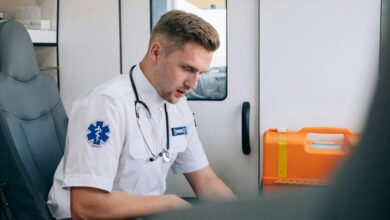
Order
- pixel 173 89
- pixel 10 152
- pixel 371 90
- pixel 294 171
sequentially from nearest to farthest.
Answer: pixel 371 90, pixel 10 152, pixel 173 89, pixel 294 171

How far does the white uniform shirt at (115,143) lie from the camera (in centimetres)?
142

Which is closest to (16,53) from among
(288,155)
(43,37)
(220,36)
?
(43,37)

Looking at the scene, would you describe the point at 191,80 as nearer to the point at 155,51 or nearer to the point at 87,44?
the point at 155,51

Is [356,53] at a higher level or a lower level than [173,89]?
higher

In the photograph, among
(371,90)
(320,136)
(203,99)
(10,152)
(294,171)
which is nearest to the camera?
(371,90)

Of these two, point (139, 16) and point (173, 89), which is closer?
point (173, 89)

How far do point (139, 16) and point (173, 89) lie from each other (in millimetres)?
812

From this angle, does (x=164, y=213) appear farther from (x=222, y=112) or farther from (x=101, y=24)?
(x=101, y=24)

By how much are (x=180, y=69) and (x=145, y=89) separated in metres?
0.14

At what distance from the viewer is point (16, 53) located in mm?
1699

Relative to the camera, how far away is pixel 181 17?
5.08ft

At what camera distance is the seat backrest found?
149cm

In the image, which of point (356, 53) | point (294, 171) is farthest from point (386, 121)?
point (356, 53)

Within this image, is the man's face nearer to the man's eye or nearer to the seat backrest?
the man's eye
